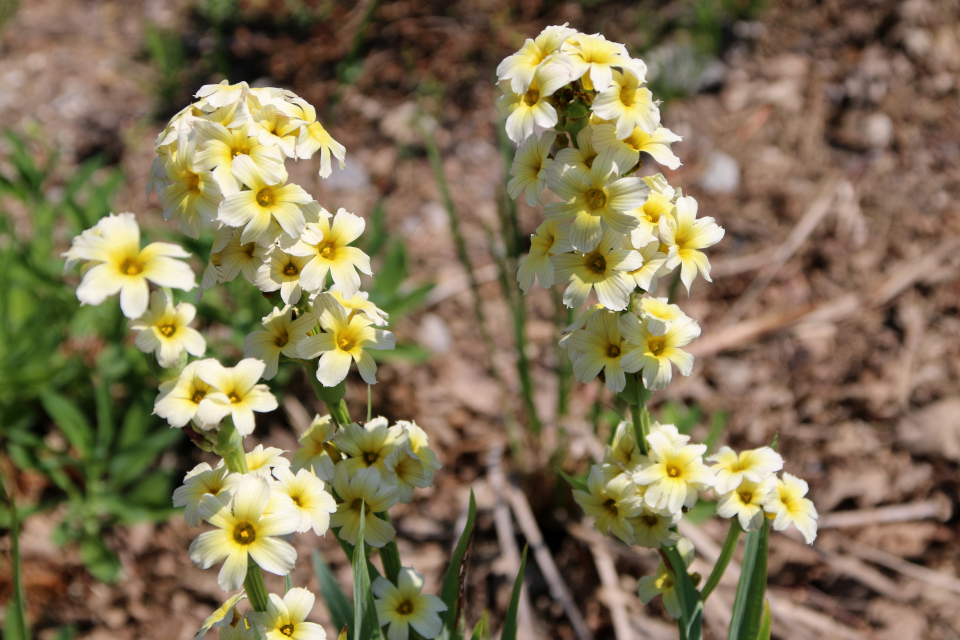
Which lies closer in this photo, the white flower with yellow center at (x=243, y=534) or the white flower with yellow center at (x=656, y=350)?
the white flower with yellow center at (x=243, y=534)

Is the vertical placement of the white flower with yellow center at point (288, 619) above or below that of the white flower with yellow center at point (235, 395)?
below

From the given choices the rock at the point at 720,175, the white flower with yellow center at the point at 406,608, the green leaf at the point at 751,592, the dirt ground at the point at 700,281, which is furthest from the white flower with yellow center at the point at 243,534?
the rock at the point at 720,175

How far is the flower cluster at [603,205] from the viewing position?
1.10m

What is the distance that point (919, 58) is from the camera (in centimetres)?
383

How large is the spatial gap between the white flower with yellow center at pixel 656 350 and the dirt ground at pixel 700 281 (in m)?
1.45

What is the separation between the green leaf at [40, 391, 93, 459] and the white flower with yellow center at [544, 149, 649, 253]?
219cm

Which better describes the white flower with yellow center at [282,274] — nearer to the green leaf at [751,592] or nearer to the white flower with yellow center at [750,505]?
the white flower with yellow center at [750,505]

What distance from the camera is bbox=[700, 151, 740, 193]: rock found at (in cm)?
362

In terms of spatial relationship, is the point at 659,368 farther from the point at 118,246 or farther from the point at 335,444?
the point at 118,246

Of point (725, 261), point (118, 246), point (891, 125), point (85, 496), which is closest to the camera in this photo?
point (118, 246)

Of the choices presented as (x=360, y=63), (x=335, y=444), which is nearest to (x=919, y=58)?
(x=360, y=63)

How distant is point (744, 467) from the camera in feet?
4.18

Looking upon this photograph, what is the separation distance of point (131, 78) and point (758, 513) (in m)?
4.39

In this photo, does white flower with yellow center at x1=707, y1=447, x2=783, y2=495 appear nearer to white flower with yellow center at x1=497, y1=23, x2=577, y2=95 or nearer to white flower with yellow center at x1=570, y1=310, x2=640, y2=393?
white flower with yellow center at x1=570, y1=310, x2=640, y2=393
